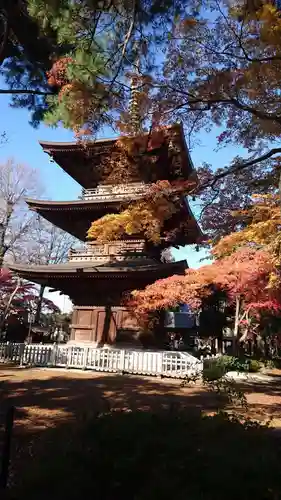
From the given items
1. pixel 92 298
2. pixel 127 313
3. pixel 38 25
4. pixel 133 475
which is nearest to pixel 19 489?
pixel 133 475

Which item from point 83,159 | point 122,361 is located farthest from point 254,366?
point 83,159

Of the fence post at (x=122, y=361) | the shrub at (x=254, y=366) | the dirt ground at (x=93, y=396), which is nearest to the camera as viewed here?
the dirt ground at (x=93, y=396)

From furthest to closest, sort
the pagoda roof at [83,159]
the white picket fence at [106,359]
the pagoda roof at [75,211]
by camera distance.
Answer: the pagoda roof at [75,211] → the pagoda roof at [83,159] → the white picket fence at [106,359]

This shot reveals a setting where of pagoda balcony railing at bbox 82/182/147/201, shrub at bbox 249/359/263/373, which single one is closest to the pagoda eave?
pagoda balcony railing at bbox 82/182/147/201

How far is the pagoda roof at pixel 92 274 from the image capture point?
1452cm

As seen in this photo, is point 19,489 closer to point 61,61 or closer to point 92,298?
point 61,61

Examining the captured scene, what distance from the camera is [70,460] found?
2.73 m

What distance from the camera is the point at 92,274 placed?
1525cm

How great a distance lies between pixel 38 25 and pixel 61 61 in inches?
33.7

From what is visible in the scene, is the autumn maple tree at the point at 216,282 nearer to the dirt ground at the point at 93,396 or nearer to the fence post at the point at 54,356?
the dirt ground at the point at 93,396

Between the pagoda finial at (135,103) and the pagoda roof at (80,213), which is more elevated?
the pagoda roof at (80,213)

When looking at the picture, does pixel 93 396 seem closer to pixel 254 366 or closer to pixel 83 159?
pixel 254 366

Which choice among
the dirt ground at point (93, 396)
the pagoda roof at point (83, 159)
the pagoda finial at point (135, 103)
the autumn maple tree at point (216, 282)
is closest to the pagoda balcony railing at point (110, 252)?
the autumn maple tree at point (216, 282)

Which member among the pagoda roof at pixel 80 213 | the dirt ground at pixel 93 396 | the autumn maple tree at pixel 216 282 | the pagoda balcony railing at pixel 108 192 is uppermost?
the pagoda balcony railing at pixel 108 192
